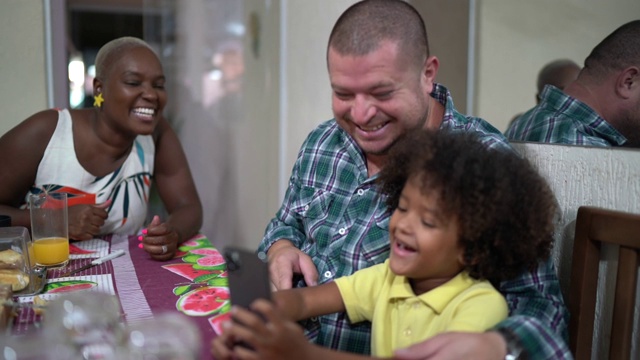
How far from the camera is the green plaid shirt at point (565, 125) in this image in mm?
1890

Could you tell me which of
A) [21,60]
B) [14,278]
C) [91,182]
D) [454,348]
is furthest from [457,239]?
[21,60]

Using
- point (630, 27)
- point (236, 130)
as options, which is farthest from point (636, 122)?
point (236, 130)

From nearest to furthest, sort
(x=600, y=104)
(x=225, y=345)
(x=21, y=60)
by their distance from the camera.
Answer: (x=225, y=345)
(x=600, y=104)
(x=21, y=60)

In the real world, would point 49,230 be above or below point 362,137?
below

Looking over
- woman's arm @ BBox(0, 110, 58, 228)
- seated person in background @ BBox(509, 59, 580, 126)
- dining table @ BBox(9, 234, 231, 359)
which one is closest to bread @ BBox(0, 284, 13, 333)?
dining table @ BBox(9, 234, 231, 359)

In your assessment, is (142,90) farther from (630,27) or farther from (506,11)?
(506,11)

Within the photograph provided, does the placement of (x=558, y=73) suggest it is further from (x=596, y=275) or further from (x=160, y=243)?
(x=160, y=243)

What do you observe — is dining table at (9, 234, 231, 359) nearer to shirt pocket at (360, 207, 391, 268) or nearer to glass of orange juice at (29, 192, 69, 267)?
glass of orange juice at (29, 192, 69, 267)

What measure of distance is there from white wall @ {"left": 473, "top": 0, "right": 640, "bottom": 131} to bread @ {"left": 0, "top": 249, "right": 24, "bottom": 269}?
3251mm

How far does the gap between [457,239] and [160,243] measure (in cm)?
100

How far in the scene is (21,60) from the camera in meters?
2.97

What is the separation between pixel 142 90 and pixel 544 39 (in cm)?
285

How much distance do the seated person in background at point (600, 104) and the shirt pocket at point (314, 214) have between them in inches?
33.3

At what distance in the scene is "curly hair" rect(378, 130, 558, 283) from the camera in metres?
1.13
